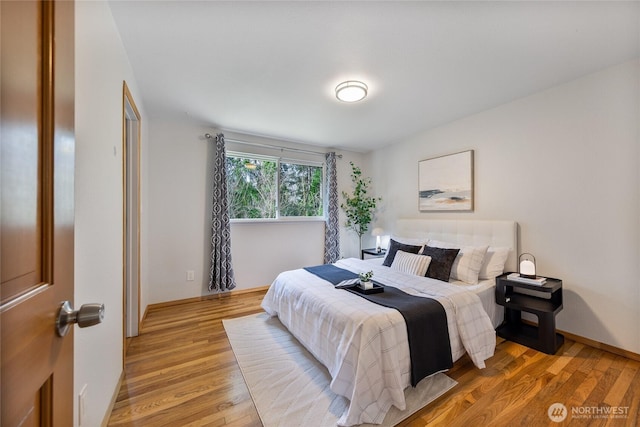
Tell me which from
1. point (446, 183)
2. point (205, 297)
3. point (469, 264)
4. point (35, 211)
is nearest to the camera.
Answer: point (35, 211)

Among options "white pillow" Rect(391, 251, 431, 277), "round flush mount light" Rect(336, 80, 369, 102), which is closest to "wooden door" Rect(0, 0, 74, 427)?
"round flush mount light" Rect(336, 80, 369, 102)

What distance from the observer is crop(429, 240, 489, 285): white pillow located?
2578 mm

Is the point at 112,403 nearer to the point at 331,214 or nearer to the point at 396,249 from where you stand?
the point at 396,249

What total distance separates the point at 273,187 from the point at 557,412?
3.82m

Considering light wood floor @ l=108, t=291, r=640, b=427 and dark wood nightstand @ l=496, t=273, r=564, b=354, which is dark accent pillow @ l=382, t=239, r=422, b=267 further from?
light wood floor @ l=108, t=291, r=640, b=427

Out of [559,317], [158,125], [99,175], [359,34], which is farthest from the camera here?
[158,125]

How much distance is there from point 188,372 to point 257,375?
1.82ft

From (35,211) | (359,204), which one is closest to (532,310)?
(359,204)

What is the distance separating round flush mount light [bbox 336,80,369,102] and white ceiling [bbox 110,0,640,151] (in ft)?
0.24

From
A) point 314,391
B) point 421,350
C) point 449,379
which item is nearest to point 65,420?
point 314,391

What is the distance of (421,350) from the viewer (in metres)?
1.70

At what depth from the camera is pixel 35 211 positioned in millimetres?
506

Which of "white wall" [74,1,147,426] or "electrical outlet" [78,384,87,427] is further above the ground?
"white wall" [74,1,147,426]

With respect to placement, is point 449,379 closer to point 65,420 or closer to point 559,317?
point 559,317
